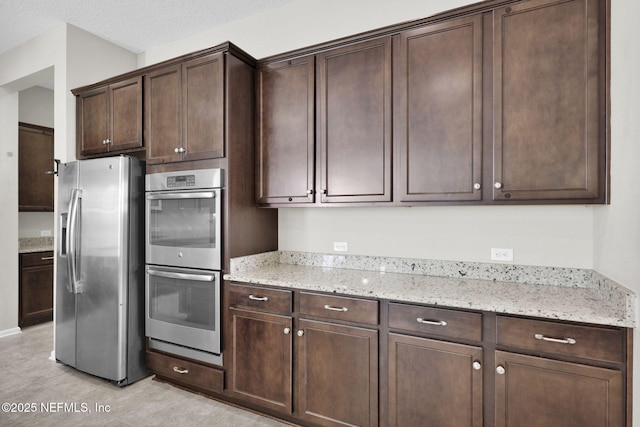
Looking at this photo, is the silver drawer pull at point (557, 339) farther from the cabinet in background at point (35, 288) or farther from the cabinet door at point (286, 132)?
the cabinet in background at point (35, 288)

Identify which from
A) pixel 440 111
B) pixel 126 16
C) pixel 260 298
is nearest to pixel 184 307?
pixel 260 298

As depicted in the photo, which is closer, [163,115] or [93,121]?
[163,115]

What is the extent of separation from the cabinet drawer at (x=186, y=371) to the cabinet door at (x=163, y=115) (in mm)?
1550

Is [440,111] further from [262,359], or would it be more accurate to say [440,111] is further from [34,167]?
Answer: [34,167]

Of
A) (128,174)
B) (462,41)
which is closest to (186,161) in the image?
Answer: (128,174)

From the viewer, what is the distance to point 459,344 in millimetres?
1735

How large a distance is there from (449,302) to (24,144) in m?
5.27

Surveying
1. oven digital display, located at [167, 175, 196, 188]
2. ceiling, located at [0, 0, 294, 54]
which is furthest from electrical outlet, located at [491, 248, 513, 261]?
ceiling, located at [0, 0, 294, 54]

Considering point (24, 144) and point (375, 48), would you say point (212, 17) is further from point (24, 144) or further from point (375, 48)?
point (24, 144)

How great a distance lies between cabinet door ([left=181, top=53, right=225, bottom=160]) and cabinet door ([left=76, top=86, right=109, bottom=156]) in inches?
39.3

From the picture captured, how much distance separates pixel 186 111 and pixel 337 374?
212cm

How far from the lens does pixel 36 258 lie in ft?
13.8

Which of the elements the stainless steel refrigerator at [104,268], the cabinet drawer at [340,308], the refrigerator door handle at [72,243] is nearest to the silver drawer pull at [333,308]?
the cabinet drawer at [340,308]

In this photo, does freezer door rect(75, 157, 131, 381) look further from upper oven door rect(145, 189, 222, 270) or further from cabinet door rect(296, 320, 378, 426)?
cabinet door rect(296, 320, 378, 426)
